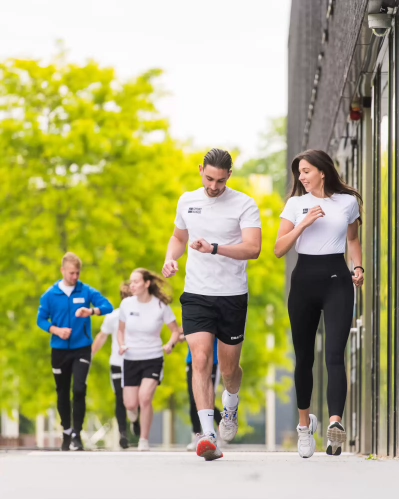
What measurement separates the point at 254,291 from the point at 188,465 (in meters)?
30.8

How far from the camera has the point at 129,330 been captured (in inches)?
603

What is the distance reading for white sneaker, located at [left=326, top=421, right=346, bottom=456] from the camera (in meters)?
9.08

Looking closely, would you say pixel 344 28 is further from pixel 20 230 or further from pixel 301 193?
pixel 20 230

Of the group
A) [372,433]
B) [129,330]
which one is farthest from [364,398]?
[129,330]

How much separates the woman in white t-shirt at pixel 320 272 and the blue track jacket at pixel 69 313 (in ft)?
17.3

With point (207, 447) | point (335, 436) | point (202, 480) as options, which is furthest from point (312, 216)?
point (202, 480)

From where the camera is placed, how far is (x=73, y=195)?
31.3 m

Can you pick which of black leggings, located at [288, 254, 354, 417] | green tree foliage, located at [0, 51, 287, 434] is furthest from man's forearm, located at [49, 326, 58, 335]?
green tree foliage, located at [0, 51, 287, 434]

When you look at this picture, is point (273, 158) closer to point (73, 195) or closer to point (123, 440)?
point (73, 195)

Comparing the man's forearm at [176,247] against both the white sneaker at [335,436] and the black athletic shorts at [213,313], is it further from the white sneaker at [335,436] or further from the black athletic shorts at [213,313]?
the white sneaker at [335,436]

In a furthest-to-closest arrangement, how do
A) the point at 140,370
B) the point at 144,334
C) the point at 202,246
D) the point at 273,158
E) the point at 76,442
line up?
the point at 273,158 < the point at 140,370 < the point at 144,334 < the point at 76,442 < the point at 202,246

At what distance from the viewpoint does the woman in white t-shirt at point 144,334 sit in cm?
1516

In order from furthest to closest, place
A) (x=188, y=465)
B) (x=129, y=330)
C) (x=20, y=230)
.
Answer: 1. (x=20, y=230)
2. (x=129, y=330)
3. (x=188, y=465)

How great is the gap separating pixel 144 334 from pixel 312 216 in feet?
20.6
